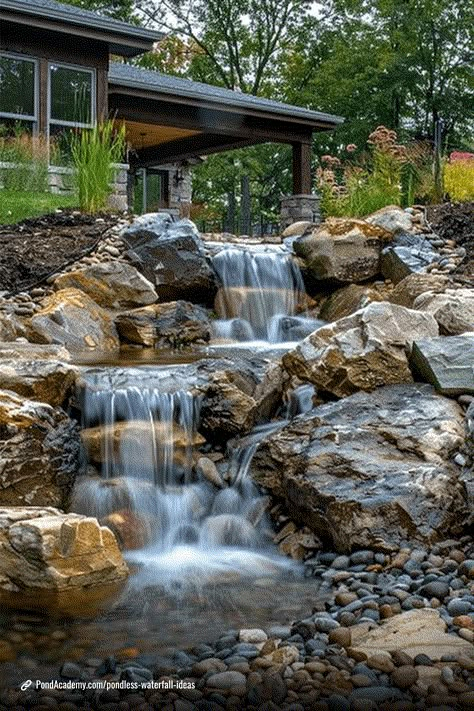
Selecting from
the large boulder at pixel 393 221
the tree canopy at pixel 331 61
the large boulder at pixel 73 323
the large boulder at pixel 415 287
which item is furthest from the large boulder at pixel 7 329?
the tree canopy at pixel 331 61

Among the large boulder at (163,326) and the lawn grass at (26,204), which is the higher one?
the lawn grass at (26,204)

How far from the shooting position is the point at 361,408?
5781 mm

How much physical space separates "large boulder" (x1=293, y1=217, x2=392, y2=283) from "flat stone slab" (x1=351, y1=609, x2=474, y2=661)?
7.41 m

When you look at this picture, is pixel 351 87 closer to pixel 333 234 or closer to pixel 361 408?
pixel 333 234

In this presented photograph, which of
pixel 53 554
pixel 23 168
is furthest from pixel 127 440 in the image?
pixel 23 168

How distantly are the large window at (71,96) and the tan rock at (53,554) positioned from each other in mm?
12463

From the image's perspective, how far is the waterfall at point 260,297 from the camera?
33.6ft

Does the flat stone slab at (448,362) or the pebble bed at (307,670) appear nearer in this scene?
the pebble bed at (307,670)

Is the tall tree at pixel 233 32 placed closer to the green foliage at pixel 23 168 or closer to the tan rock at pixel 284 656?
the green foliage at pixel 23 168

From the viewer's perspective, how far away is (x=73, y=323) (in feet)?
29.3

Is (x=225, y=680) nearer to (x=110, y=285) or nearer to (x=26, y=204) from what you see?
(x=110, y=285)

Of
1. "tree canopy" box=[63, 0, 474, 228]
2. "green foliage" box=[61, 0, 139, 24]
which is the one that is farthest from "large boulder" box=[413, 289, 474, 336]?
"green foliage" box=[61, 0, 139, 24]

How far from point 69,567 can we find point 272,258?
296 inches

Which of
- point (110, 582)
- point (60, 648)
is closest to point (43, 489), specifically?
point (110, 582)
